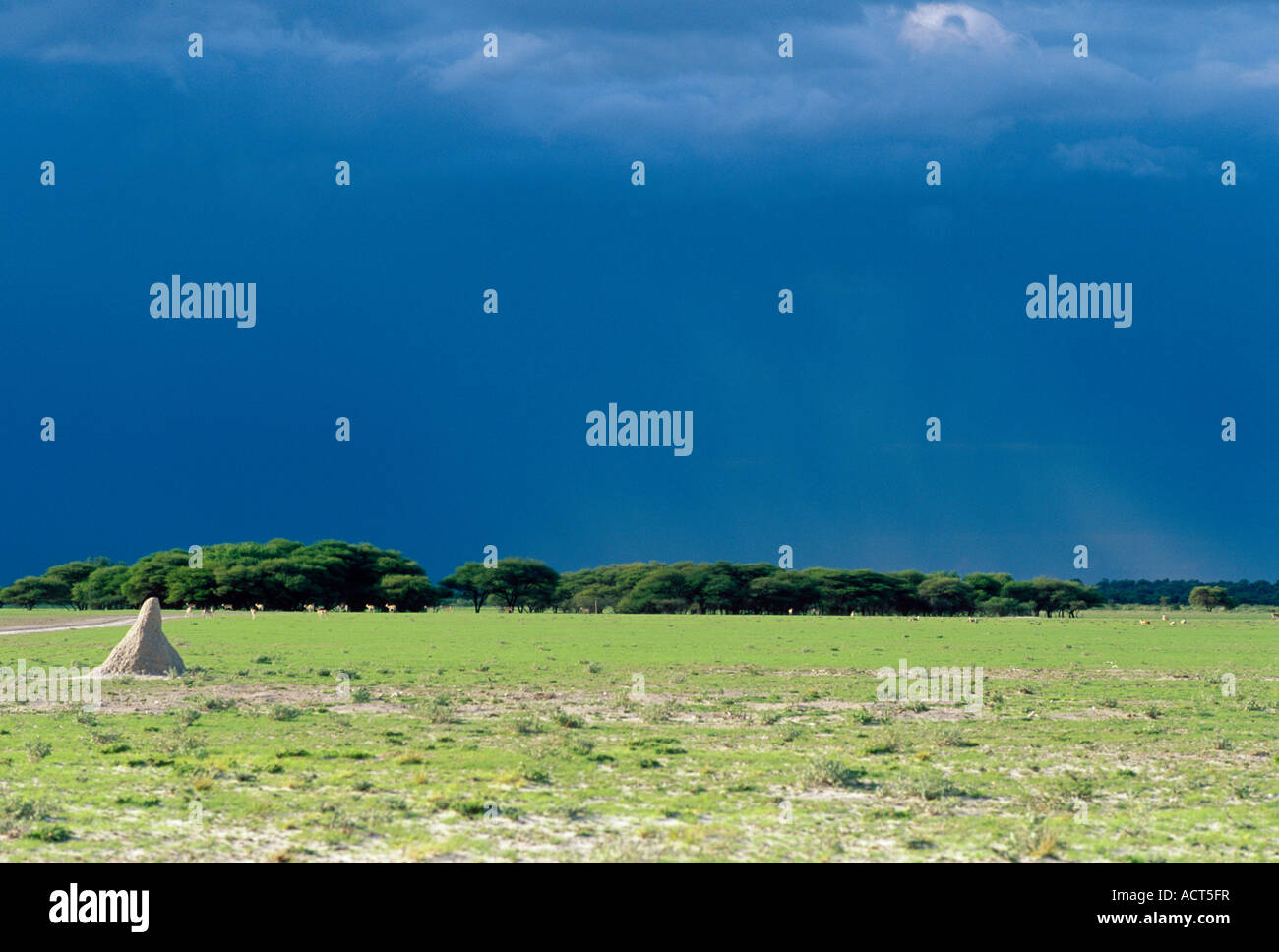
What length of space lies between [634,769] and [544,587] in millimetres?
154598

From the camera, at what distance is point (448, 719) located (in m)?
25.1

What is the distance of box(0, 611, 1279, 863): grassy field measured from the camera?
13.2 m

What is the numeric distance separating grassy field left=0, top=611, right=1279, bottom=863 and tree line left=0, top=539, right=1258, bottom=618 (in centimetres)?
12118

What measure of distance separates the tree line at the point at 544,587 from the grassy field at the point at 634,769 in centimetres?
12118

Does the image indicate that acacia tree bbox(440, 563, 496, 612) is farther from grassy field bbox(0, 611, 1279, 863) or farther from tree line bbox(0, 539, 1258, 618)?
grassy field bbox(0, 611, 1279, 863)

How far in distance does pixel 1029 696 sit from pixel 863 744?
1310 cm

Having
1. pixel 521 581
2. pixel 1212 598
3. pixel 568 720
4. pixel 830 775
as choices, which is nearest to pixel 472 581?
pixel 521 581

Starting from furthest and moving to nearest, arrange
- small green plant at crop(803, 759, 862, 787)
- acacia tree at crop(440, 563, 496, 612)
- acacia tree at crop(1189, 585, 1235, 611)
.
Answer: acacia tree at crop(1189, 585, 1235, 611) < acacia tree at crop(440, 563, 496, 612) < small green plant at crop(803, 759, 862, 787)

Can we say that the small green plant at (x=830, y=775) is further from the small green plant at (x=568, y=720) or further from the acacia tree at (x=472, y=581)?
the acacia tree at (x=472, y=581)

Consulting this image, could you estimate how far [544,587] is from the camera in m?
172

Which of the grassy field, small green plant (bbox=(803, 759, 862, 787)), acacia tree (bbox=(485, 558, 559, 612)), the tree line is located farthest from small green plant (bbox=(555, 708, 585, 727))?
acacia tree (bbox=(485, 558, 559, 612))

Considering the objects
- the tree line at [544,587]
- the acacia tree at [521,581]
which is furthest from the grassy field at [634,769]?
the acacia tree at [521,581]
